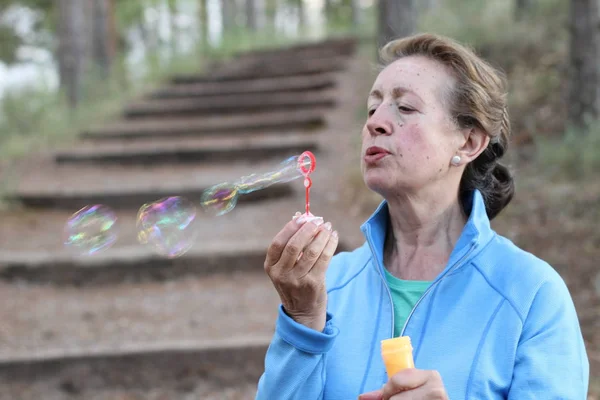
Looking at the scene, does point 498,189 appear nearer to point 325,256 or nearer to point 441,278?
point 441,278

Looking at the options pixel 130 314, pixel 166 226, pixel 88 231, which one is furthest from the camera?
pixel 130 314

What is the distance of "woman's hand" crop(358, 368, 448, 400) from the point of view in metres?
1.45

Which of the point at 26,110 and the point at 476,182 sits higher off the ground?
the point at 476,182

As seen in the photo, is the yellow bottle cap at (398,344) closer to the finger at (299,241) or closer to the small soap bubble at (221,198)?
the finger at (299,241)

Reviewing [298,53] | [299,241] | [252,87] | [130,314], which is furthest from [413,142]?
[298,53]

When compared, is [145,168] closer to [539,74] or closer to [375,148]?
[539,74]

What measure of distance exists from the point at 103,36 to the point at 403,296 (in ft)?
39.0

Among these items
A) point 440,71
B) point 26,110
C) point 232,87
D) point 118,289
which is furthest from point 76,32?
point 440,71

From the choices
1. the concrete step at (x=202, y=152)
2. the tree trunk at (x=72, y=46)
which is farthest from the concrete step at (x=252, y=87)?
the concrete step at (x=202, y=152)

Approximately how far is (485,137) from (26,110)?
9.77 metres

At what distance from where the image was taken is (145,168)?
306 inches

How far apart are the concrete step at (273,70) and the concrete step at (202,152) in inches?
139

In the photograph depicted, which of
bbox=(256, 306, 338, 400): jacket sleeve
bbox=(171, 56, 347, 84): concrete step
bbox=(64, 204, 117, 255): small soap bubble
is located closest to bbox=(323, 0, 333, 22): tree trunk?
bbox=(171, 56, 347, 84): concrete step

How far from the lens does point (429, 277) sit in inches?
76.7
